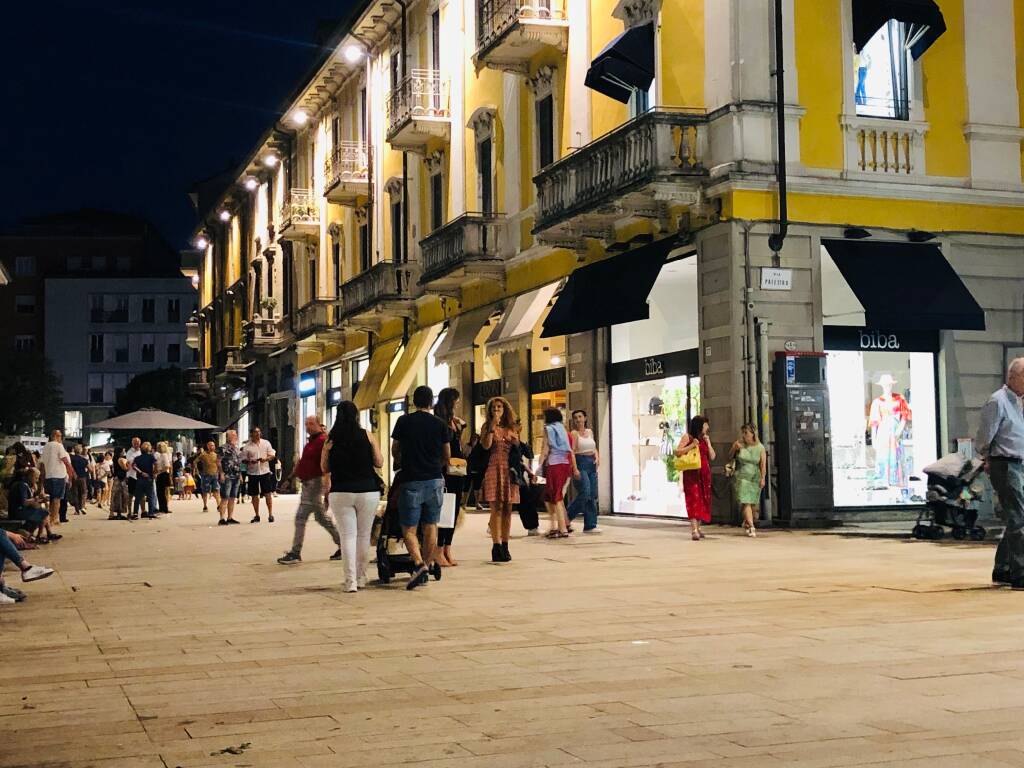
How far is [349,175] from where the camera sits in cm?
4078

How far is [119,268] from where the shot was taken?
4429 inches

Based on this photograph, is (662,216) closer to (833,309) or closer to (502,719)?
(833,309)

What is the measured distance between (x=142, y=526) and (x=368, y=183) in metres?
Answer: 15.8

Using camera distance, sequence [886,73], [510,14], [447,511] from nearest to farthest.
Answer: [447,511]
[886,73]
[510,14]

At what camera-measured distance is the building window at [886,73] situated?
21.8 metres

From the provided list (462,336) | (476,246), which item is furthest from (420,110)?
(462,336)

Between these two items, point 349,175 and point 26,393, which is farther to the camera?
point 26,393

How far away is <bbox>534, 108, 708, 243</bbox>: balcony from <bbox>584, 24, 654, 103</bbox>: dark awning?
1.38m

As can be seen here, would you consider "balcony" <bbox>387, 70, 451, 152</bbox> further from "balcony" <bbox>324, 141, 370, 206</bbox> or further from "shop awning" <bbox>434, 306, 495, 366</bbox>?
"balcony" <bbox>324, 141, 370, 206</bbox>

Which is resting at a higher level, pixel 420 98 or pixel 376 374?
pixel 420 98

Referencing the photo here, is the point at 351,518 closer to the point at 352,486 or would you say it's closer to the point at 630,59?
the point at 352,486

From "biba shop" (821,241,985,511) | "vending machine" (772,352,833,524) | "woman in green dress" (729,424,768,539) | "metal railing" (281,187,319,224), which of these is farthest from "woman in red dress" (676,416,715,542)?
"metal railing" (281,187,319,224)

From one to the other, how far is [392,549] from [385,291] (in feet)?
75.0

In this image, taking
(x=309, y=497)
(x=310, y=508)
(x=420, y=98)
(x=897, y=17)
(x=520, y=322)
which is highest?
(x=420, y=98)
